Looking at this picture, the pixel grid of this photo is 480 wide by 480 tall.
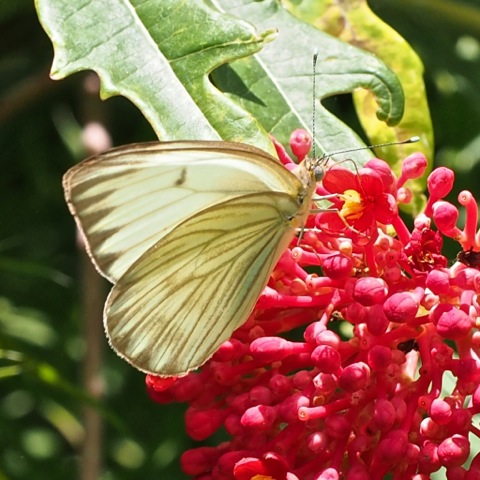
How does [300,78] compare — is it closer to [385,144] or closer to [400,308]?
[385,144]

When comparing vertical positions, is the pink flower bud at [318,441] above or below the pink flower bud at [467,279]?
below

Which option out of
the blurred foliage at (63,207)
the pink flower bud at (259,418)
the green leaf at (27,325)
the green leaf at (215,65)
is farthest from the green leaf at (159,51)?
the green leaf at (27,325)

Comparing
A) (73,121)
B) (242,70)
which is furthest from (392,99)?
(73,121)

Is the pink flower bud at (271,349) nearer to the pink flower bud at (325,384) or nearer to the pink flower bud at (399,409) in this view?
the pink flower bud at (325,384)

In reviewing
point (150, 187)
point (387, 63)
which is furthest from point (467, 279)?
point (387, 63)

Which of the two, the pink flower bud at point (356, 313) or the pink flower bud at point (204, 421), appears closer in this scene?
the pink flower bud at point (356, 313)

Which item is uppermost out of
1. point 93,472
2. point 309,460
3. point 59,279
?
point 309,460

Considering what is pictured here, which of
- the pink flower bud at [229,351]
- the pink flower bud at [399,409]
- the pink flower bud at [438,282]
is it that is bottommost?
the pink flower bud at [399,409]

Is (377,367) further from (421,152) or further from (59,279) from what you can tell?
(59,279)
